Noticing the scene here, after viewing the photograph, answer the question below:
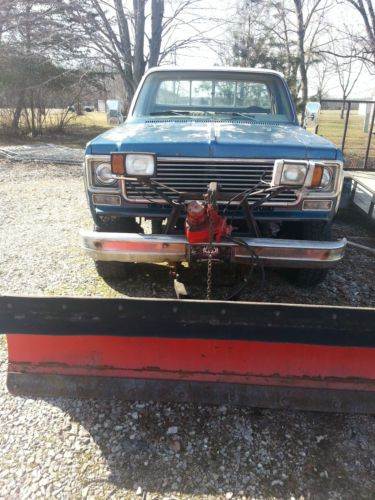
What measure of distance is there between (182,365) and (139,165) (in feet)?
4.05

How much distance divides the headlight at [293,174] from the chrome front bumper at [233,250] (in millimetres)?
373

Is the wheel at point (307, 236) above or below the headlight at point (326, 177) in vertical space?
below

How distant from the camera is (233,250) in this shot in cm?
262

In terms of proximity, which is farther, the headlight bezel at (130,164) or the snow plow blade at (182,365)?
the headlight bezel at (130,164)

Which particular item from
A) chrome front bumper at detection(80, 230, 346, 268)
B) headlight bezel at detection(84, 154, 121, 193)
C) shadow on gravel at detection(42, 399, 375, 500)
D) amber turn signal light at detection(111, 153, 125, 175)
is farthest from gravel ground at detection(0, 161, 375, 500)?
amber turn signal light at detection(111, 153, 125, 175)

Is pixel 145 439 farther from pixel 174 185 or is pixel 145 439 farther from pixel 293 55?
pixel 293 55

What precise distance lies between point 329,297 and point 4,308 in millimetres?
2690

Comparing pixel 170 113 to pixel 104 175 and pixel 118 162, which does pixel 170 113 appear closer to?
pixel 104 175

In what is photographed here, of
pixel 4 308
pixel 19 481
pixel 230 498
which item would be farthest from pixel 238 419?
pixel 4 308

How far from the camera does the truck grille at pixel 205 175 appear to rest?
280cm

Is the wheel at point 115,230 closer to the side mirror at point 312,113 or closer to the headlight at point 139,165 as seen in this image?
the headlight at point 139,165

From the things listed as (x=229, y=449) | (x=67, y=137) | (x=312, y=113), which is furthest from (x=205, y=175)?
(x=67, y=137)

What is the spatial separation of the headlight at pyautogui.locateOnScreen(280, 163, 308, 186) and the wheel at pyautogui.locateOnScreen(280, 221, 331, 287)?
0.67 metres

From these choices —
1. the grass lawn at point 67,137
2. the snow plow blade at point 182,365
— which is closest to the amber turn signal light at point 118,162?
the snow plow blade at point 182,365
